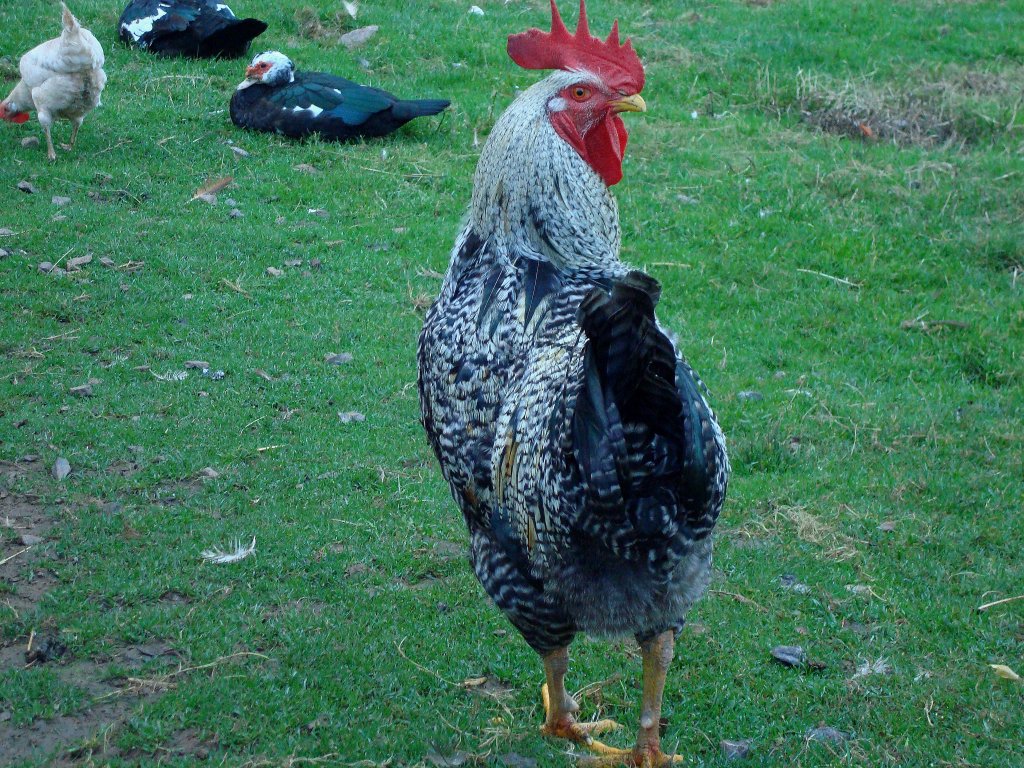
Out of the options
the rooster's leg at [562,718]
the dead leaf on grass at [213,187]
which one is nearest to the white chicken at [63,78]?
the dead leaf on grass at [213,187]

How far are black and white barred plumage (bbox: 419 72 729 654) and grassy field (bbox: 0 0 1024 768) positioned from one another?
94 cm

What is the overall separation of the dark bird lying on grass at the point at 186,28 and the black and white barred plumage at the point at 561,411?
26.5 ft

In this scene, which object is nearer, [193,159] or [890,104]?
[193,159]

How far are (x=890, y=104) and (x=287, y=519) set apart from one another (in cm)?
839

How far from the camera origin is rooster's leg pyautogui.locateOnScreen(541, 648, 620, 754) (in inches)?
161

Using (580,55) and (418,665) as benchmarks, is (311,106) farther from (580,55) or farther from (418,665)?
(418,665)

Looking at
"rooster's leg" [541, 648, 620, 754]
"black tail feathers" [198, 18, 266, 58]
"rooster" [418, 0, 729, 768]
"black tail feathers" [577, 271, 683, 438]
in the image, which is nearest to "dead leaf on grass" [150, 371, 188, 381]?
"rooster" [418, 0, 729, 768]

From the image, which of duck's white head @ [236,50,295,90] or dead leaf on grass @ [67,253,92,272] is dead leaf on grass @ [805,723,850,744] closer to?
dead leaf on grass @ [67,253,92,272]

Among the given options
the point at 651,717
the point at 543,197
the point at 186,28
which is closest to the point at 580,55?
the point at 543,197

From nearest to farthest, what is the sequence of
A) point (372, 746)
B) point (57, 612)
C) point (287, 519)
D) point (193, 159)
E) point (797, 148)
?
point (372, 746) → point (57, 612) → point (287, 519) → point (193, 159) → point (797, 148)

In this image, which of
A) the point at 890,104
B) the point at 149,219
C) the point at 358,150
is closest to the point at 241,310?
the point at 149,219

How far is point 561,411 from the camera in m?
3.10

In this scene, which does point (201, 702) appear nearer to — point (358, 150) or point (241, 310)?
point (241, 310)

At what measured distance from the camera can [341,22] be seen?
12250mm
